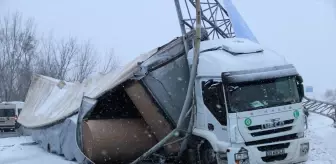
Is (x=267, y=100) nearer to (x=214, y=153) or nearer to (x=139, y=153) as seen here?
(x=214, y=153)

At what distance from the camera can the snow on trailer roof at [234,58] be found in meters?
9.37

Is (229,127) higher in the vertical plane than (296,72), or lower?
lower

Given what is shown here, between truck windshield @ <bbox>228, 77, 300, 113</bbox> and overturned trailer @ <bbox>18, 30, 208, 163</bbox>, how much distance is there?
188 centimetres

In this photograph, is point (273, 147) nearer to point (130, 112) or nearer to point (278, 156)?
point (278, 156)

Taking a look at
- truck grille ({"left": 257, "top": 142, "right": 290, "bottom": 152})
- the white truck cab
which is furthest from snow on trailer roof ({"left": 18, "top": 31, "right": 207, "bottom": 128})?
truck grille ({"left": 257, "top": 142, "right": 290, "bottom": 152})

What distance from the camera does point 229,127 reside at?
880cm

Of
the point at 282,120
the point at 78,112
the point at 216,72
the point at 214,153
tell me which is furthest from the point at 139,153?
the point at 282,120

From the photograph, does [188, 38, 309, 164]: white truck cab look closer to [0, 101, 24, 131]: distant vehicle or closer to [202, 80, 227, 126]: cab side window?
[202, 80, 227, 126]: cab side window

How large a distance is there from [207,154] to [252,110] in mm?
1752

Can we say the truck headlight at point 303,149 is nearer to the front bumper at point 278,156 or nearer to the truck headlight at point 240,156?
the front bumper at point 278,156

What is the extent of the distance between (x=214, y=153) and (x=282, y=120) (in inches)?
67.6

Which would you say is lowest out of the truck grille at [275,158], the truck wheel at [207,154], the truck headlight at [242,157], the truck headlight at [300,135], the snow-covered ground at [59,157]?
the snow-covered ground at [59,157]

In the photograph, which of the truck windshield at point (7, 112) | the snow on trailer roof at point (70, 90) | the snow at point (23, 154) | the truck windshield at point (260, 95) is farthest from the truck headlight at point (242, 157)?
the truck windshield at point (7, 112)

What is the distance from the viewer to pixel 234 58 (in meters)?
9.55
